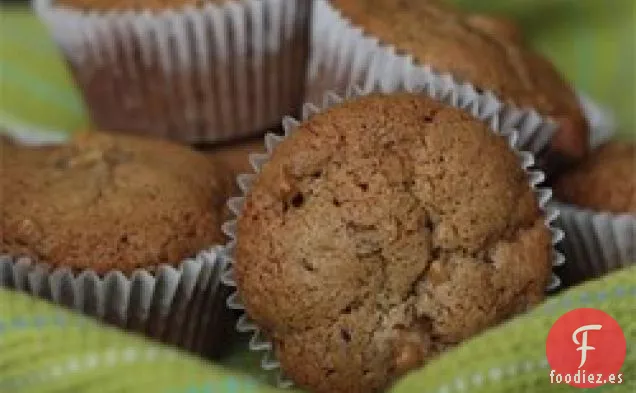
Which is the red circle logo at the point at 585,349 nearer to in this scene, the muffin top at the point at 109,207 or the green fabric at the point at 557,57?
the muffin top at the point at 109,207

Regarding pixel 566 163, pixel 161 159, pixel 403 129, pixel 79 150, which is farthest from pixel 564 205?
pixel 79 150

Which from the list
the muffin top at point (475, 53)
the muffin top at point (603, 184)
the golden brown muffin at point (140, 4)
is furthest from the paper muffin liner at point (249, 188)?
the golden brown muffin at point (140, 4)

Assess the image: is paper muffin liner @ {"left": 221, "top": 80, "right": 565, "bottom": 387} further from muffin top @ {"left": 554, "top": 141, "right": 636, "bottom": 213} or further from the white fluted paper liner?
muffin top @ {"left": 554, "top": 141, "right": 636, "bottom": 213}

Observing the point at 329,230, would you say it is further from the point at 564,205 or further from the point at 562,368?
the point at 564,205

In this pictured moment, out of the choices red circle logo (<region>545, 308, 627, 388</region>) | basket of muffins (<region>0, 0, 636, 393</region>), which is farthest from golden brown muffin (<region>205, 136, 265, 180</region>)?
red circle logo (<region>545, 308, 627, 388</region>)

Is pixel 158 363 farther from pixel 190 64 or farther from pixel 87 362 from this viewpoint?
pixel 190 64

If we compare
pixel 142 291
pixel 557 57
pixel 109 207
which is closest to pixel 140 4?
pixel 109 207

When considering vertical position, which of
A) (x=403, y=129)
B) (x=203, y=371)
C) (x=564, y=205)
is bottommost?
(x=564, y=205)
